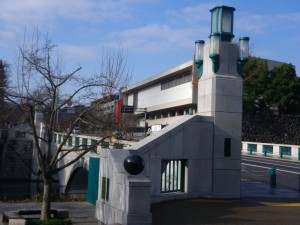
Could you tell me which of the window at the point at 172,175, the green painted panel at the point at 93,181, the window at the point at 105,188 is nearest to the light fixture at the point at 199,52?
the window at the point at 172,175

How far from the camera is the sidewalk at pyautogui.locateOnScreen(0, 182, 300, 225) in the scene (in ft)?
35.1

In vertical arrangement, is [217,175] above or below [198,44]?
below

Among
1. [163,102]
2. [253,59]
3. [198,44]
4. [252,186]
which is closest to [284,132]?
[253,59]

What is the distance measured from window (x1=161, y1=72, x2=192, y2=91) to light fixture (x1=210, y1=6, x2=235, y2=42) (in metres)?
51.0

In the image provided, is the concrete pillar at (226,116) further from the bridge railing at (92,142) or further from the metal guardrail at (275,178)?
the metal guardrail at (275,178)

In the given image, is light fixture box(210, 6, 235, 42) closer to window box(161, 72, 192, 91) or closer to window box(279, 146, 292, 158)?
window box(279, 146, 292, 158)

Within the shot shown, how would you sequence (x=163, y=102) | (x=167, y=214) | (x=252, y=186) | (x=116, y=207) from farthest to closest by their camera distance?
(x=163, y=102)
(x=252, y=186)
(x=167, y=214)
(x=116, y=207)

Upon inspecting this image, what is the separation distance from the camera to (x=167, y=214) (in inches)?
448

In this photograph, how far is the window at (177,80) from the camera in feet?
223

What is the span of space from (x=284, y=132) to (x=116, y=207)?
47.9m

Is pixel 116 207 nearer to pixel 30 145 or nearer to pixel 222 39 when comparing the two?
pixel 222 39

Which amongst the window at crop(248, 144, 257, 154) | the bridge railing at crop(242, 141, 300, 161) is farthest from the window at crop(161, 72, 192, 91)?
the bridge railing at crop(242, 141, 300, 161)

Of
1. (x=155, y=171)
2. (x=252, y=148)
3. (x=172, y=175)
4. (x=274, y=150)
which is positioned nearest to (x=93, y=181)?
(x=172, y=175)

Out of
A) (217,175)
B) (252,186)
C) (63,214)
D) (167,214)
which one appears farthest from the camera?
(252,186)
